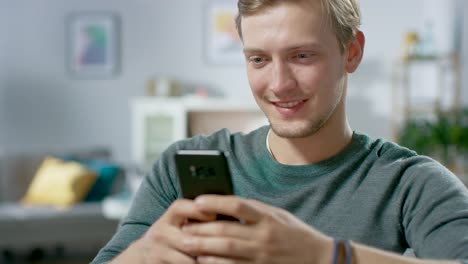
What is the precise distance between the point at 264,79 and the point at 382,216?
0.89ft

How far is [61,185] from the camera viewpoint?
5055 mm

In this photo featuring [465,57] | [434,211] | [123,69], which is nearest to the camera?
[434,211]

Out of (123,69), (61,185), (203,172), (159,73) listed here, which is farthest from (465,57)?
(203,172)

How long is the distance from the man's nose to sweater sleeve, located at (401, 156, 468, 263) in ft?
0.74

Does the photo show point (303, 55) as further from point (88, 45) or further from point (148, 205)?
point (88, 45)

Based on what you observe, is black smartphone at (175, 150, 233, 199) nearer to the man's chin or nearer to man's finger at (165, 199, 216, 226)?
man's finger at (165, 199, 216, 226)

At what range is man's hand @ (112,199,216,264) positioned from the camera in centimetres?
87

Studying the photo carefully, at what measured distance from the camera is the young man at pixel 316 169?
0.99 meters

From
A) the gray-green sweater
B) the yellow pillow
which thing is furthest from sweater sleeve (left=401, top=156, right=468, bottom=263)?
the yellow pillow

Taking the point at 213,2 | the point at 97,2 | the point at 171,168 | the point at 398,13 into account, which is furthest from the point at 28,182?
the point at 171,168

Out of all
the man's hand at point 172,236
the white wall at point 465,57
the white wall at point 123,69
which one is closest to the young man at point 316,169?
the man's hand at point 172,236

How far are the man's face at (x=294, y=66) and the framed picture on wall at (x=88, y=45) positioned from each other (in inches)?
216

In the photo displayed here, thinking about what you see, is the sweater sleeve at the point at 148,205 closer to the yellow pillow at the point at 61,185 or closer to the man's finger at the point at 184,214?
the man's finger at the point at 184,214

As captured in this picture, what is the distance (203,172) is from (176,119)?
5.34m
